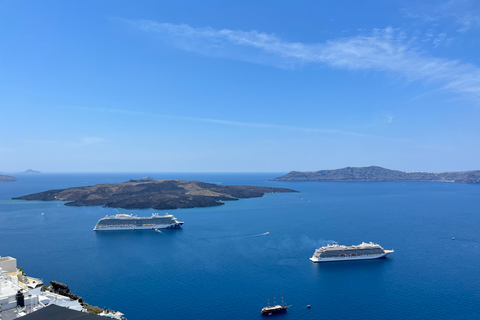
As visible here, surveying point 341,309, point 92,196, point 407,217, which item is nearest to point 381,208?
point 407,217

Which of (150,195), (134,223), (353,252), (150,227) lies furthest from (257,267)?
(150,195)

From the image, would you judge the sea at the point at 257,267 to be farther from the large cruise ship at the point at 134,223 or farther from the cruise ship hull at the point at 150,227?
the large cruise ship at the point at 134,223

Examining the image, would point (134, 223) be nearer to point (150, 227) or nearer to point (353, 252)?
point (150, 227)

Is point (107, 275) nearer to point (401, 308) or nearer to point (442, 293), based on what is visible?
point (401, 308)

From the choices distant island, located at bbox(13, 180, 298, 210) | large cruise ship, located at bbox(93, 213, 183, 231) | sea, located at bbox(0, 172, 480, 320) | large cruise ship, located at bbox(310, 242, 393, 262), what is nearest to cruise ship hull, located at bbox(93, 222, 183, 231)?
large cruise ship, located at bbox(93, 213, 183, 231)

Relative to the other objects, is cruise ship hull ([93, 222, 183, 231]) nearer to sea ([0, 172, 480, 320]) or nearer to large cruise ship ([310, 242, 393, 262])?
sea ([0, 172, 480, 320])

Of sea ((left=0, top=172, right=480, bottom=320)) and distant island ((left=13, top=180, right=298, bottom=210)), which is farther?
distant island ((left=13, top=180, right=298, bottom=210))
